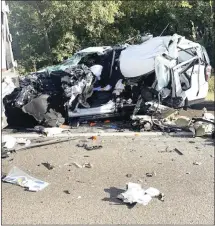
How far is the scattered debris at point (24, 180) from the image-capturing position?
5617mm

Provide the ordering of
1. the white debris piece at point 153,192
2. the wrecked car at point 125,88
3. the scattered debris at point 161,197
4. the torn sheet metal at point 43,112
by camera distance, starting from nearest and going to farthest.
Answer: the scattered debris at point 161,197 < the white debris piece at point 153,192 < the torn sheet metal at point 43,112 < the wrecked car at point 125,88

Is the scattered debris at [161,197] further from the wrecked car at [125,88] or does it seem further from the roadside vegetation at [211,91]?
the roadside vegetation at [211,91]

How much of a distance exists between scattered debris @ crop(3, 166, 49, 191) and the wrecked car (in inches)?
108

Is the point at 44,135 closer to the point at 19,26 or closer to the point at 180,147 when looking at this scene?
the point at 180,147

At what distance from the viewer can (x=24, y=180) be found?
19.1ft

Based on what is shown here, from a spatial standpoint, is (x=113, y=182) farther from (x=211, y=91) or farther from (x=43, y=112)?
(x=211, y=91)

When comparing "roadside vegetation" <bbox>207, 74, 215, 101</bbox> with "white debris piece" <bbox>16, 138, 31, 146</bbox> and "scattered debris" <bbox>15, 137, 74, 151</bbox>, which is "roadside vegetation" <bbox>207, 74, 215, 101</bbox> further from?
"white debris piece" <bbox>16, 138, 31, 146</bbox>

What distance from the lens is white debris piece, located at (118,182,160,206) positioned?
5.12m

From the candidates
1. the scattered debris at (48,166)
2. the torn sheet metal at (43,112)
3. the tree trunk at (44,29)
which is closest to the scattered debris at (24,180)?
the scattered debris at (48,166)

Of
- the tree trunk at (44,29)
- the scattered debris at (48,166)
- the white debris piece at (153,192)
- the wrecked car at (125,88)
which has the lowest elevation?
the scattered debris at (48,166)

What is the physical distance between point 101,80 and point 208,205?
5300mm

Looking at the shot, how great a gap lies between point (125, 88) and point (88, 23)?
282 inches

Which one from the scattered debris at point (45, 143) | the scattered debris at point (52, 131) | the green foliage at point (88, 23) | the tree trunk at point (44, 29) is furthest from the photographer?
the tree trunk at point (44, 29)

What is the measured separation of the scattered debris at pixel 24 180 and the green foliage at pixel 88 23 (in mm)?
9965
